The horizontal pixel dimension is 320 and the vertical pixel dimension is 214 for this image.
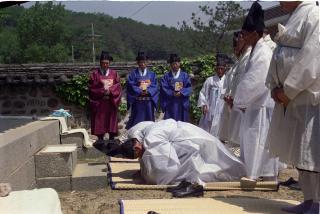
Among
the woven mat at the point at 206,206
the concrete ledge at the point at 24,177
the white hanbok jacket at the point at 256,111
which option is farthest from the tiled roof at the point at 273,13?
the woven mat at the point at 206,206

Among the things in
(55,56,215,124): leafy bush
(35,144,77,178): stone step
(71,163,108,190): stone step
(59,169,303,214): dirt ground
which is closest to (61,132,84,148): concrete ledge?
(71,163,108,190): stone step

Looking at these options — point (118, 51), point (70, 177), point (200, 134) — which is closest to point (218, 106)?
point (200, 134)

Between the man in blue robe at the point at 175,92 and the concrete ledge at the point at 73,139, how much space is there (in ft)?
5.89

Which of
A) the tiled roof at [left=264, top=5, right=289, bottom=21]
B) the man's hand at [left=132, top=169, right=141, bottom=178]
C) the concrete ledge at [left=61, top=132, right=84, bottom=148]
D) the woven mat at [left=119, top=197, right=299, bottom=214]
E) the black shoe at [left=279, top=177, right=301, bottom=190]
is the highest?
the tiled roof at [left=264, top=5, right=289, bottom=21]

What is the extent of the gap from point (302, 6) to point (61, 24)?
205 feet

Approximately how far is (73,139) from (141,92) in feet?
4.90

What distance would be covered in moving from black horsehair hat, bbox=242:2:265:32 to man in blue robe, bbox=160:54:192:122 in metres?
3.59

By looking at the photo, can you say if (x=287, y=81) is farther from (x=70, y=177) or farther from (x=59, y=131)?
(x=59, y=131)

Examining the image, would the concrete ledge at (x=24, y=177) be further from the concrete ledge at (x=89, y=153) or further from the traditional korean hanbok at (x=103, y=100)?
the traditional korean hanbok at (x=103, y=100)

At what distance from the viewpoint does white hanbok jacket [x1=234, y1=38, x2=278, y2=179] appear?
463 cm

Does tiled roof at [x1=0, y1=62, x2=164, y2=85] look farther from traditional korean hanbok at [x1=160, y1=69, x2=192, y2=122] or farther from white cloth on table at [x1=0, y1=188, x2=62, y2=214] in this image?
white cloth on table at [x1=0, y1=188, x2=62, y2=214]

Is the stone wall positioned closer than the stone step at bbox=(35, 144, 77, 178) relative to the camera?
No

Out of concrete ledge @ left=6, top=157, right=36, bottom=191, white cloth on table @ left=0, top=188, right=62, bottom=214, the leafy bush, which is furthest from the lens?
the leafy bush

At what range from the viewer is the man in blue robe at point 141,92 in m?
8.15
